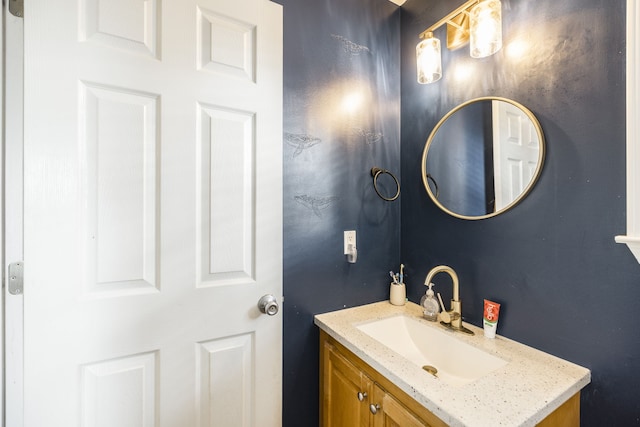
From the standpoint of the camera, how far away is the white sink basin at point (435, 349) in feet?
3.42

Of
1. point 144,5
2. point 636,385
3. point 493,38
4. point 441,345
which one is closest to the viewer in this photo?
point 636,385

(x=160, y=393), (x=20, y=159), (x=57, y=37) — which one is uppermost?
Answer: (x=57, y=37)

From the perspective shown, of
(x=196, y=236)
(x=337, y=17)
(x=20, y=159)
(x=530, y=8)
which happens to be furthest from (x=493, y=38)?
(x=20, y=159)

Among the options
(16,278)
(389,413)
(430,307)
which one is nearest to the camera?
(16,278)

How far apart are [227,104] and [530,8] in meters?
1.16

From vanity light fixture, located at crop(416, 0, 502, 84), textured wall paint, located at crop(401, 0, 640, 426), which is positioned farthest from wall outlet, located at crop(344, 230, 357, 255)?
vanity light fixture, located at crop(416, 0, 502, 84)

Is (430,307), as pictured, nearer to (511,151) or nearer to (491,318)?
(491,318)

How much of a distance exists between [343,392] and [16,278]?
1151 millimetres

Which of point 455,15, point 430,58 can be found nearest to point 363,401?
point 430,58

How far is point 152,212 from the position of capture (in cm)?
93

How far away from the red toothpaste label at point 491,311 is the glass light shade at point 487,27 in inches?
37.5

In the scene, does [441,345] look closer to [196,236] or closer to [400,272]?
[400,272]

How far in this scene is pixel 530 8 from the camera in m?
1.03

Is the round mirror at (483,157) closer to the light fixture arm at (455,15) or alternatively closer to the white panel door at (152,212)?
the light fixture arm at (455,15)
